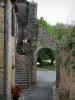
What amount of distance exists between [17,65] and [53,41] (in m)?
6.10

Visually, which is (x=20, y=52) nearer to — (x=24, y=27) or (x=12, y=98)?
(x=24, y=27)

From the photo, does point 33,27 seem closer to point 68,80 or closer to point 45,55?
point 68,80

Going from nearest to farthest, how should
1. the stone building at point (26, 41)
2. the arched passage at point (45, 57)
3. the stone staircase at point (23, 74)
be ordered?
the stone staircase at point (23, 74)
the stone building at point (26, 41)
the arched passage at point (45, 57)

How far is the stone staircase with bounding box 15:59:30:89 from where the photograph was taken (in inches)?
1029

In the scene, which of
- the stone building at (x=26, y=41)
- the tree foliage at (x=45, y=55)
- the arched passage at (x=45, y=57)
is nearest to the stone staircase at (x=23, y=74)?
the stone building at (x=26, y=41)

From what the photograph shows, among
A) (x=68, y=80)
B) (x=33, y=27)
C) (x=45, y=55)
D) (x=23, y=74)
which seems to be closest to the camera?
(x=68, y=80)

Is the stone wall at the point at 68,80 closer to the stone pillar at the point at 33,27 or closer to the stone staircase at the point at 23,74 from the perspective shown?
the stone staircase at the point at 23,74

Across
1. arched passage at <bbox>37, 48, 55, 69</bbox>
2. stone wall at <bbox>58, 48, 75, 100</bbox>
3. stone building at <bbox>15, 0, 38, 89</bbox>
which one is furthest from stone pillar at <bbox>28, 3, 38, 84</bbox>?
arched passage at <bbox>37, 48, 55, 69</bbox>

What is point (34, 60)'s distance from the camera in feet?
101

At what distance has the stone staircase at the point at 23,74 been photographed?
85.8ft

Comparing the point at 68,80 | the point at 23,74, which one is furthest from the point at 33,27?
the point at 68,80

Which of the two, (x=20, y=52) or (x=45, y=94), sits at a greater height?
(x=20, y=52)

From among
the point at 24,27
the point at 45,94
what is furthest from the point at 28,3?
the point at 45,94

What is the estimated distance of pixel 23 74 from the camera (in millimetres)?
26453
